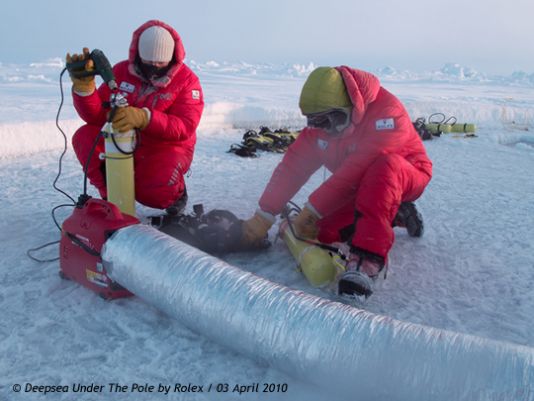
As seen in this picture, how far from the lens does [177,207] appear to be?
104 inches

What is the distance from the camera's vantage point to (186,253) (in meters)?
1.57

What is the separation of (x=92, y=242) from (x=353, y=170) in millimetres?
1093

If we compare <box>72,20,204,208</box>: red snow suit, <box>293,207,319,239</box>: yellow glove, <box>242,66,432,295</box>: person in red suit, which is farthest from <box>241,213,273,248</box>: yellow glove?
<box>72,20,204,208</box>: red snow suit

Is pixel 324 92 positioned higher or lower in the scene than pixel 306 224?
higher

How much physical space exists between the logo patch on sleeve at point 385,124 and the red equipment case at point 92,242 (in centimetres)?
111

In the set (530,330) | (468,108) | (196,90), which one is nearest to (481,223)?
(530,330)

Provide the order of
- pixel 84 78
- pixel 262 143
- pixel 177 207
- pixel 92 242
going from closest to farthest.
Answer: pixel 92 242 < pixel 84 78 < pixel 177 207 < pixel 262 143

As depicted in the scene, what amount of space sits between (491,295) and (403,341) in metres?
0.89

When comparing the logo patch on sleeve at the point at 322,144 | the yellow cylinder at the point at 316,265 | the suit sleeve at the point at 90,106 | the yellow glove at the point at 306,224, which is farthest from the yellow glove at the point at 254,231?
the suit sleeve at the point at 90,106

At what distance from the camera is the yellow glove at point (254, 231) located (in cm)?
219

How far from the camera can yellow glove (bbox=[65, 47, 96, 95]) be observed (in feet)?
6.40

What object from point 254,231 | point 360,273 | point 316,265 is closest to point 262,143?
point 254,231

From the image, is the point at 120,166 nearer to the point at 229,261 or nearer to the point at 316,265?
the point at 229,261

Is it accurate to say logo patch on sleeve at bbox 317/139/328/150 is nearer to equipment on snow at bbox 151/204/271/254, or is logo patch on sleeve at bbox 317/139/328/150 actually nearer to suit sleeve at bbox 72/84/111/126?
equipment on snow at bbox 151/204/271/254
